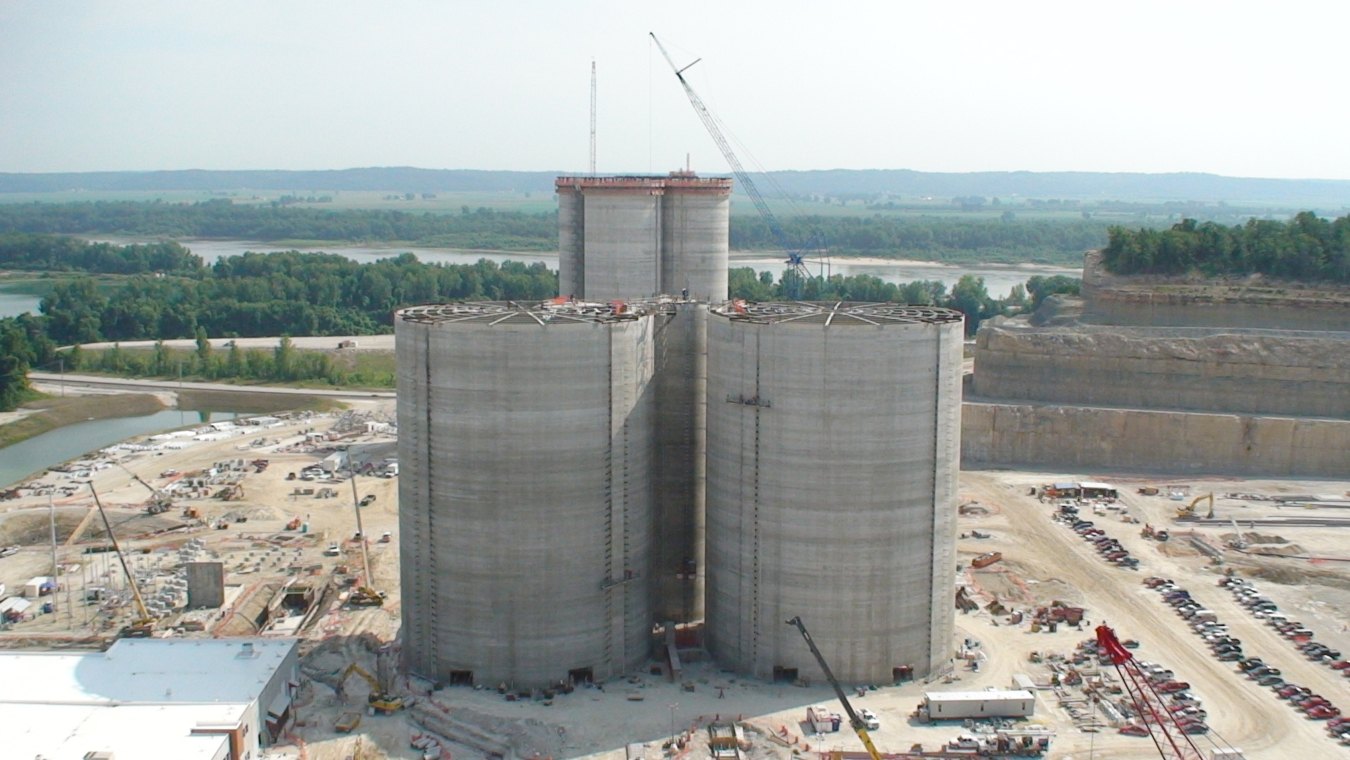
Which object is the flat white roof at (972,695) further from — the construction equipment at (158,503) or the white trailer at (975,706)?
the construction equipment at (158,503)

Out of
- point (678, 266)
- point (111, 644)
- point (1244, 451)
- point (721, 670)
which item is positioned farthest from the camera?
point (1244, 451)

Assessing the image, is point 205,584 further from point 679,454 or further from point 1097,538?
point 1097,538

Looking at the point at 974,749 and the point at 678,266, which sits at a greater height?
the point at 678,266

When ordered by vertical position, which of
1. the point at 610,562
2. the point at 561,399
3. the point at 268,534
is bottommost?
the point at 268,534

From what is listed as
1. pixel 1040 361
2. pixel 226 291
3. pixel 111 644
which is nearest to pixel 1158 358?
pixel 1040 361

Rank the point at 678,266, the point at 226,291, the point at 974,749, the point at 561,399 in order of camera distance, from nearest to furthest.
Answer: the point at 974,749, the point at 561,399, the point at 678,266, the point at 226,291

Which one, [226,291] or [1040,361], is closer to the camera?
[1040,361]

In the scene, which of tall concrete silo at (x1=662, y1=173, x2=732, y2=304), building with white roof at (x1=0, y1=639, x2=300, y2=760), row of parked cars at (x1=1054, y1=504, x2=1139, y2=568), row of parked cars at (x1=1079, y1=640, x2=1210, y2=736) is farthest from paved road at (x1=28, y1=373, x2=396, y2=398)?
row of parked cars at (x1=1079, y1=640, x2=1210, y2=736)

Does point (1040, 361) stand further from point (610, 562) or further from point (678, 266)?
point (610, 562)
